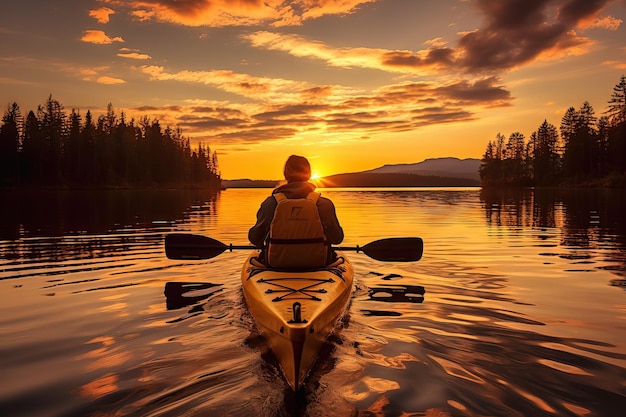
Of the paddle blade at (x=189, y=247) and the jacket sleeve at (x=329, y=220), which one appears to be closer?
the jacket sleeve at (x=329, y=220)

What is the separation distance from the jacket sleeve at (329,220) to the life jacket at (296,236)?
0.29m

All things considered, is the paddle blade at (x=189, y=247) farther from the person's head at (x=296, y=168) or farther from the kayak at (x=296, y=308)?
the person's head at (x=296, y=168)

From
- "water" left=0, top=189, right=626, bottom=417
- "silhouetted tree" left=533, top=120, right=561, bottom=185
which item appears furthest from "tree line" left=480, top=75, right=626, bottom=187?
"water" left=0, top=189, right=626, bottom=417

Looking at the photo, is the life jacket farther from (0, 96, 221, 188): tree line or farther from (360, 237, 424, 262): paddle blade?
(0, 96, 221, 188): tree line

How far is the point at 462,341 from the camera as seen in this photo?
609cm

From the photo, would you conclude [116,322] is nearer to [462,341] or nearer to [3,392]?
[3,392]

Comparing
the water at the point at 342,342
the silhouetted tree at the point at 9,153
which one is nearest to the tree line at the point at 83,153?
the silhouetted tree at the point at 9,153

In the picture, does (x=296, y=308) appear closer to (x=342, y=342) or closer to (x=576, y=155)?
(x=342, y=342)

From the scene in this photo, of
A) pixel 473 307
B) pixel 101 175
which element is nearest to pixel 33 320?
pixel 473 307

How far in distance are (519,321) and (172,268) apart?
861 centimetres

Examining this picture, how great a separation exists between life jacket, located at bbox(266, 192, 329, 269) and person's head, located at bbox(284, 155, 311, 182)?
33 cm

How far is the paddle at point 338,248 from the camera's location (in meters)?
9.38

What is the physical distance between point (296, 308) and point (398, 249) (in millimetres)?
5267

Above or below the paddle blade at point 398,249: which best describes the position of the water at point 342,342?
below
